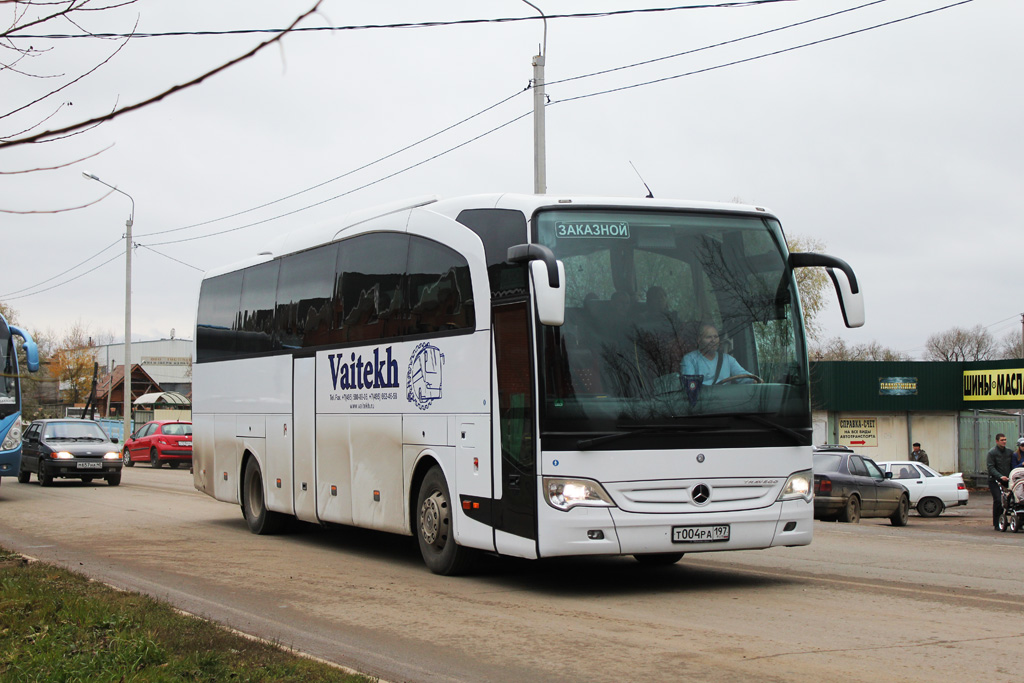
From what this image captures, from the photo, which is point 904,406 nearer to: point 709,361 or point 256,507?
point 256,507

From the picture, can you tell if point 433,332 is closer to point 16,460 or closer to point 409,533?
point 409,533

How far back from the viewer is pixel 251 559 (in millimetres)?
13250

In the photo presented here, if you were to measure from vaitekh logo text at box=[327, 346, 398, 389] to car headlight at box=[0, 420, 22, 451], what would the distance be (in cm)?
1110

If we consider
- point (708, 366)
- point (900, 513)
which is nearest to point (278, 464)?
point (708, 366)

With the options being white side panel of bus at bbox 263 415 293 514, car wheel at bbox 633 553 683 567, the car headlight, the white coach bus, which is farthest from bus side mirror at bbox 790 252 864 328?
the car headlight

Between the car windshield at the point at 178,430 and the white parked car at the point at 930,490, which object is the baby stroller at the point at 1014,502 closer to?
the white parked car at the point at 930,490

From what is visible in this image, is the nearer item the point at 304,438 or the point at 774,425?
the point at 774,425

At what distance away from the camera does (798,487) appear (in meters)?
10.5

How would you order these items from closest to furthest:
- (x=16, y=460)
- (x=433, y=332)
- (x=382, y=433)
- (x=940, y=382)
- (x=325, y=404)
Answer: (x=433, y=332)
(x=382, y=433)
(x=325, y=404)
(x=16, y=460)
(x=940, y=382)

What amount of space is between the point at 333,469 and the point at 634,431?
521 centimetres

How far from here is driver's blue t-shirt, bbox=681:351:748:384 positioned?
9.98 metres

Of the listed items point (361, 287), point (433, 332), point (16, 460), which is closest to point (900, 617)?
point (433, 332)

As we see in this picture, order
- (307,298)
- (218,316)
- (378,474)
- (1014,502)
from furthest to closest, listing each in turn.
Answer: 1. (1014,502)
2. (218,316)
3. (307,298)
4. (378,474)

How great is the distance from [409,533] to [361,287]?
2.89 m
